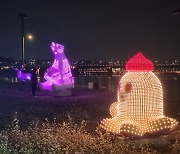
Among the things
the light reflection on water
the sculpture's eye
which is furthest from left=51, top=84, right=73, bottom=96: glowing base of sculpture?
the sculpture's eye

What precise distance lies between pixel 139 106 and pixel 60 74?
1346cm

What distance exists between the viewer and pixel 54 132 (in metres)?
10.1

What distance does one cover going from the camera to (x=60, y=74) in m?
22.5

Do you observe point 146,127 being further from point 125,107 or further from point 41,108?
point 41,108

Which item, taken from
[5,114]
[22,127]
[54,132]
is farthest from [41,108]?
[54,132]

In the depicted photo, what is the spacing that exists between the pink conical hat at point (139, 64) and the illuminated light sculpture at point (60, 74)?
1308cm

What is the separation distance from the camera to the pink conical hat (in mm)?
9539

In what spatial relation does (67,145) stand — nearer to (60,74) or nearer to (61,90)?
(60,74)

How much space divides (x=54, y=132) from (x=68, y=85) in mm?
12829

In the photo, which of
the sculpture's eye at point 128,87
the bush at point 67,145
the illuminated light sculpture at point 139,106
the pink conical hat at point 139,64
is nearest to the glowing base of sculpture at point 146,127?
the illuminated light sculpture at point 139,106

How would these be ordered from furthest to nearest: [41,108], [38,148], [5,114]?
[41,108], [5,114], [38,148]

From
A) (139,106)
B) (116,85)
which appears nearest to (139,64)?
(139,106)

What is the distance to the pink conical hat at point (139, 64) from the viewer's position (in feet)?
31.3

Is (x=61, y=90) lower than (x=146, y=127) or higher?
higher
